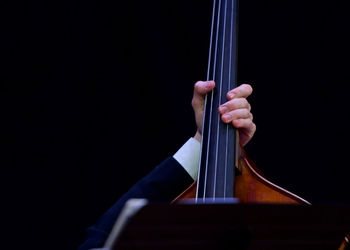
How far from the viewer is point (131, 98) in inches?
62.0

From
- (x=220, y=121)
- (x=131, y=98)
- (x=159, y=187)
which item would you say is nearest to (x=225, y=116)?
(x=220, y=121)

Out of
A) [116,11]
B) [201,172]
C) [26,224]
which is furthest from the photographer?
[116,11]

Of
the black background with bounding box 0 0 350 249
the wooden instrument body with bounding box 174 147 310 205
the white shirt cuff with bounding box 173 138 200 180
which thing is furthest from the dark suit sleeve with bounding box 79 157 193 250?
the black background with bounding box 0 0 350 249

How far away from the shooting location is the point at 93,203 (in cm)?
153

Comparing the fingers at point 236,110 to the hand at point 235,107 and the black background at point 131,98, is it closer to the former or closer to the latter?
the hand at point 235,107

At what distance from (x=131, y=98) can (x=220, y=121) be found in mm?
658

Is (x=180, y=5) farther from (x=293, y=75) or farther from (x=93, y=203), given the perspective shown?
(x=93, y=203)

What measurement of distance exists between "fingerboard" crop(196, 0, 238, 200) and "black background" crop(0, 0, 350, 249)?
501mm

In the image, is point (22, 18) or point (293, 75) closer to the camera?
point (22, 18)

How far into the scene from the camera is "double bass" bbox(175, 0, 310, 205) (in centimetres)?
89

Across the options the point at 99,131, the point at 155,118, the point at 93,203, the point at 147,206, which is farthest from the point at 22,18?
the point at 147,206

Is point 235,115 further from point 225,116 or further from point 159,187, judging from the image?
point 159,187

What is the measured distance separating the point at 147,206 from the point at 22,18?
1196mm

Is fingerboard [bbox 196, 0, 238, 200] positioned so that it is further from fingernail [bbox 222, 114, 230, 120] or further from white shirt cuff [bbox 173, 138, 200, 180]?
white shirt cuff [bbox 173, 138, 200, 180]
